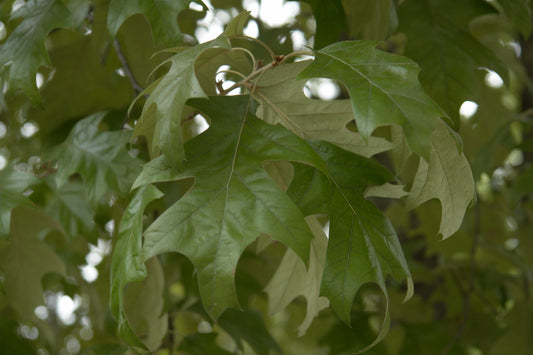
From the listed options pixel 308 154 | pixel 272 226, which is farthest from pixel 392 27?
pixel 272 226

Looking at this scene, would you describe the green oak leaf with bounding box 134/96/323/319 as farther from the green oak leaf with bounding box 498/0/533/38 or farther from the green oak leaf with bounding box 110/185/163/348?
the green oak leaf with bounding box 498/0/533/38

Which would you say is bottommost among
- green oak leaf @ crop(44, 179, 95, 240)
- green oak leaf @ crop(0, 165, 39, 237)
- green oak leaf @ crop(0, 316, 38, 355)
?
green oak leaf @ crop(0, 316, 38, 355)

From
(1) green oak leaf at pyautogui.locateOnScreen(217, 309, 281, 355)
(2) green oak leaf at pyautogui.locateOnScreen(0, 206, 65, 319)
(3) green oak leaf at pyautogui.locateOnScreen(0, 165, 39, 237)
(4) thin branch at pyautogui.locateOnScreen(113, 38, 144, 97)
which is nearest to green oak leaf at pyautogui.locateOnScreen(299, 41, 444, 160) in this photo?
(4) thin branch at pyautogui.locateOnScreen(113, 38, 144, 97)

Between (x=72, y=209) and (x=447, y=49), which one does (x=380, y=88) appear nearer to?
(x=447, y=49)

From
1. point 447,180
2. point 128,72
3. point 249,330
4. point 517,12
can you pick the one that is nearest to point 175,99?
point 447,180

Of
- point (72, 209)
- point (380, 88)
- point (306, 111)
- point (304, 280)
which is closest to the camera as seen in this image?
point (380, 88)

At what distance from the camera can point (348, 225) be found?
2.44 feet

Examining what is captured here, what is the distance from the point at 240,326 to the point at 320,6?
2.66ft

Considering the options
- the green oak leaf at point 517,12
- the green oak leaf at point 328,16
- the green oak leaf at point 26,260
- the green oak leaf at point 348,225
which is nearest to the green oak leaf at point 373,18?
the green oak leaf at point 328,16

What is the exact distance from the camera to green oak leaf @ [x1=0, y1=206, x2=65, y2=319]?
3.73 feet

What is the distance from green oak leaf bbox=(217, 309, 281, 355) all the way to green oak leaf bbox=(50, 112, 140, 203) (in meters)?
0.56

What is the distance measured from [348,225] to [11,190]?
2.13ft

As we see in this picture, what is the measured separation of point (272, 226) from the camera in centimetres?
66

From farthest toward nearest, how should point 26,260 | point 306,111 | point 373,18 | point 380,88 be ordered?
point 26,260, point 373,18, point 306,111, point 380,88
